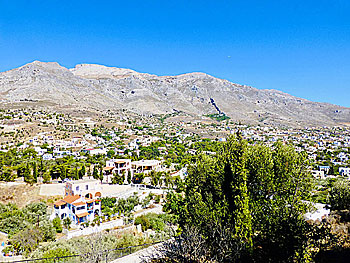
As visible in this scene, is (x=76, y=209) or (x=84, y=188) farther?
(x=84, y=188)

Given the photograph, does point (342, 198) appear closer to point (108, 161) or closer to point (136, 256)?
point (136, 256)

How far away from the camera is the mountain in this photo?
9962 centimetres

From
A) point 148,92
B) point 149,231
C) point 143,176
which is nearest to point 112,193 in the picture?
point 143,176

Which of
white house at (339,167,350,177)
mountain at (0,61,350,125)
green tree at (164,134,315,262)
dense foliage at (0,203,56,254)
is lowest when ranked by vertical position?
white house at (339,167,350,177)

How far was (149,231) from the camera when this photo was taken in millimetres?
19453

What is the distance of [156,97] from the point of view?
447 feet

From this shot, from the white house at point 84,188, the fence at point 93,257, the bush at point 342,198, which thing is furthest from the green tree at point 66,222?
the bush at point 342,198

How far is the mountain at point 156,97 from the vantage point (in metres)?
99.6

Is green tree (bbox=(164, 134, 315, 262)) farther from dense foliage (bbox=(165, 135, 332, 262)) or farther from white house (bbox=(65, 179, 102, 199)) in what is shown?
white house (bbox=(65, 179, 102, 199))

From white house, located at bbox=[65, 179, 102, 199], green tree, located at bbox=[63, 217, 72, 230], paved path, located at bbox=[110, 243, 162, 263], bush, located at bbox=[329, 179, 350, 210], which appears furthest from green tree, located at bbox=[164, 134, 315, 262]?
white house, located at bbox=[65, 179, 102, 199]

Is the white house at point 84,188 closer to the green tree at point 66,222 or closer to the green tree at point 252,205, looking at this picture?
the green tree at point 66,222

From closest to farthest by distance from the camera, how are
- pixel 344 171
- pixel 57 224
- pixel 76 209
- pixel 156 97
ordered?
pixel 57 224, pixel 76 209, pixel 344 171, pixel 156 97

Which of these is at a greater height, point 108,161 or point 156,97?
point 156,97

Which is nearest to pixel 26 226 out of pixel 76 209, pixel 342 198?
pixel 76 209
